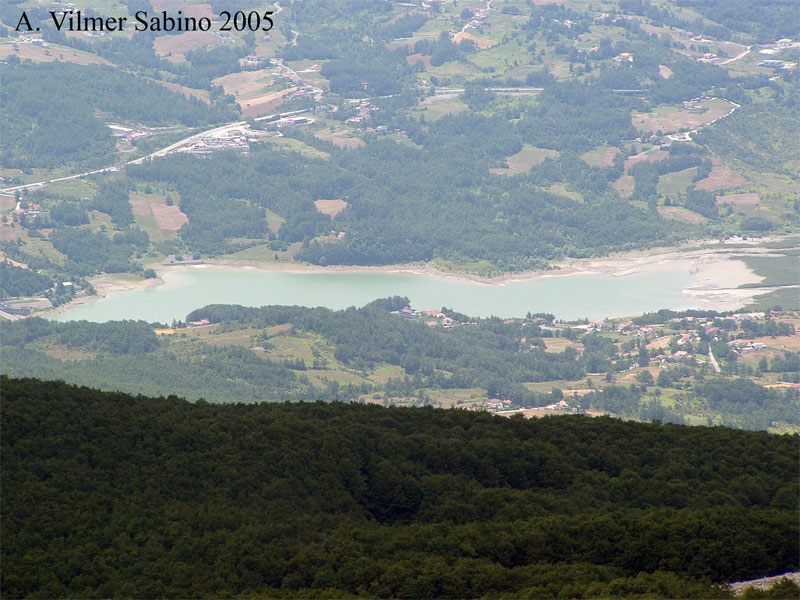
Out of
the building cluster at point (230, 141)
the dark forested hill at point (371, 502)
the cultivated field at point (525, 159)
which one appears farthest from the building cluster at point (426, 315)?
the dark forested hill at point (371, 502)

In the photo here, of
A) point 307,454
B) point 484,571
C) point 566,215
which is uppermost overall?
point 566,215

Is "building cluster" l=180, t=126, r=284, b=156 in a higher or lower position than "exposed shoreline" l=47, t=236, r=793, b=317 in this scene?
higher

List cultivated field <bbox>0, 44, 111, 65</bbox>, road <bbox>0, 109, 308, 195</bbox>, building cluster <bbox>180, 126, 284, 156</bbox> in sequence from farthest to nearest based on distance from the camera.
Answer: cultivated field <bbox>0, 44, 111, 65</bbox> → building cluster <bbox>180, 126, 284, 156</bbox> → road <bbox>0, 109, 308, 195</bbox>

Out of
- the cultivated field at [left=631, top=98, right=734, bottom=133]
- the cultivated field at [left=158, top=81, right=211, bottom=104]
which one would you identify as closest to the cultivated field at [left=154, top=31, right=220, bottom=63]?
the cultivated field at [left=158, top=81, right=211, bottom=104]

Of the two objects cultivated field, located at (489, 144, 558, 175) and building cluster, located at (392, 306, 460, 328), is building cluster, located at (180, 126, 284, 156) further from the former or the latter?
building cluster, located at (392, 306, 460, 328)

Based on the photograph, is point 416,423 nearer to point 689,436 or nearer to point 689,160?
point 689,436

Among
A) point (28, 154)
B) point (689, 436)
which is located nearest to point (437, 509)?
point (689, 436)
